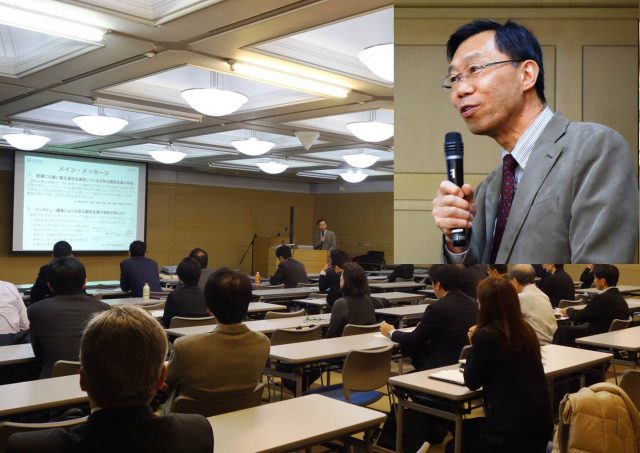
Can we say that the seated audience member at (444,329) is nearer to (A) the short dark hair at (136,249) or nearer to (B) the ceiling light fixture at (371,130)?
(B) the ceiling light fixture at (371,130)

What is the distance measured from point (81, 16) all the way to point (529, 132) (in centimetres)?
398

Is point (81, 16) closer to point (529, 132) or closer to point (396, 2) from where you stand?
point (396, 2)

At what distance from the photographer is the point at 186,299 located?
5059 mm

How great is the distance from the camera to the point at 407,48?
3.40 ft

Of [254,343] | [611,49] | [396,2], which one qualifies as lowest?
[254,343]

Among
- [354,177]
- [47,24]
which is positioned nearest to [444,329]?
[47,24]

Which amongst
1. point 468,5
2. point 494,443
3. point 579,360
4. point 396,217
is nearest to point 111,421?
point 396,217

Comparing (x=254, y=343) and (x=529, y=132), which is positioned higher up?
(x=529, y=132)

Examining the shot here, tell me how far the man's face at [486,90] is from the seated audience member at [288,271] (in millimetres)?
Result: 7323

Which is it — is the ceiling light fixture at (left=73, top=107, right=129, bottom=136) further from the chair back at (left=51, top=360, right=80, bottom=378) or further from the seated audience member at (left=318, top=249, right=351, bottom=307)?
the chair back at (left=51, top=360, right=80, bottom=378)

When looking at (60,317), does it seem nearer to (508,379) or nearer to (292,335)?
(292,335)

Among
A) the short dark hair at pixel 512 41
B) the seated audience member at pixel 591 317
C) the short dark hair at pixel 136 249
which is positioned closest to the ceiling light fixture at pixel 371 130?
the seated audience member at pixel 591 317

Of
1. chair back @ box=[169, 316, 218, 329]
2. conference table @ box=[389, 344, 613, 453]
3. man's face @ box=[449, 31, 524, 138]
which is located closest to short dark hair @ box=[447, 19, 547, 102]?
man's face @ box=[449, 31, 524, 138]

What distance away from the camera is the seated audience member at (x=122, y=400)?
60.4 inches
